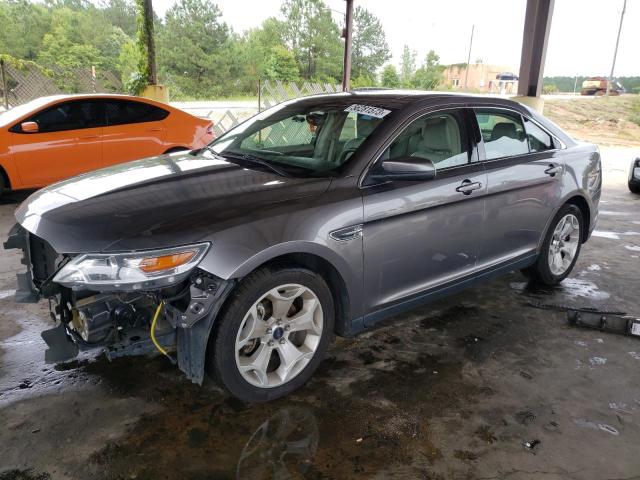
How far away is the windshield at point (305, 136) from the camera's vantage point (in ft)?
9.69

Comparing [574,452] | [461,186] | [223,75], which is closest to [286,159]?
[461,186]

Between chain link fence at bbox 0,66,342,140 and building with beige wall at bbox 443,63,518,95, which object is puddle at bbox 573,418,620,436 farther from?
building with beige wall at bbox 443,63,518,95

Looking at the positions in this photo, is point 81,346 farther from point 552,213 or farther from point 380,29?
point 380,29

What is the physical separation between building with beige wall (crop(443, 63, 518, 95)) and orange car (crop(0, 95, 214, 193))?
47.4 metres

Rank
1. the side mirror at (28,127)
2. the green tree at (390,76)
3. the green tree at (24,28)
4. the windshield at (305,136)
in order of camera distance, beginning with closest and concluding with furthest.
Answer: the windshield at (305,136) < the side mirror at (28,127) < the green tree at (24,28) < the green tree at (390,76)

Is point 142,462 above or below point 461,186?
below

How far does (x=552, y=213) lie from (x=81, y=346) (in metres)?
3.35

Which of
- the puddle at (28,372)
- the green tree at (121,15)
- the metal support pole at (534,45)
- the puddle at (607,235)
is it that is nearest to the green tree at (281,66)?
the green tree at (121,15)

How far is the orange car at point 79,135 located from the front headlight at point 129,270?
506 centimetres

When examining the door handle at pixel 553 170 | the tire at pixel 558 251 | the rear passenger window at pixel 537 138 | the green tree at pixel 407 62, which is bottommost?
the tire at pixel 558 251

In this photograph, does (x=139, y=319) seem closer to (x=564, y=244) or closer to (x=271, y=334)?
(x=271, y=334)

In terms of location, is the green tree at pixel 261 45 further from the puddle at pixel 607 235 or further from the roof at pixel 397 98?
the roof at pixel 397 98

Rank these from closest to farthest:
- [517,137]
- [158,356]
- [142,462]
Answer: [142,462] < [158,356] < [517,137]

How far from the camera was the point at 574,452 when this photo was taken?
2297 millimetres
